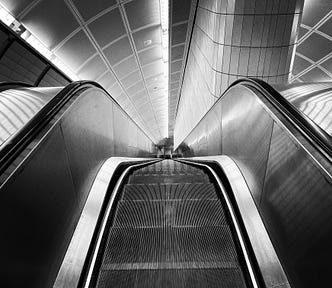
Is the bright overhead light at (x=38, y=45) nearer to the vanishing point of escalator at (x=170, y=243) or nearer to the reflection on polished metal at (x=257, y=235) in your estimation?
the vanishing point of escalator at (x=170, y=243)

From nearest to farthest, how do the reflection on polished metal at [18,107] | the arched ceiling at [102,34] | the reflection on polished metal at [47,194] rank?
the reflection on polished metal at [47,194] < the reflection on polished metal at [18,107] < the arched ceiling at [102,34]

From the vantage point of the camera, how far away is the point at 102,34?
9781mm

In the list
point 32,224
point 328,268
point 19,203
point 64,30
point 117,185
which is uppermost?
point 64,30

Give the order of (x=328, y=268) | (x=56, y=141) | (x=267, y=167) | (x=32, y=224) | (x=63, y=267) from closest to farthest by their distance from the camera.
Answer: (x=328, y=268), (x=32, y=224), (x=63, y=267), (x=56, y=141), (x=267, y=167)

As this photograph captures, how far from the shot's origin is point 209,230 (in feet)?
8.34

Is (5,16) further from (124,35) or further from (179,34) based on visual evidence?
(179,34)

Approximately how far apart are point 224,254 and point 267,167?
2.88 feet

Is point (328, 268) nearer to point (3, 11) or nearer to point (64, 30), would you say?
point (3, 11)

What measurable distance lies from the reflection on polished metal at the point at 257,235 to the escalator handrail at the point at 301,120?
85 centimetres

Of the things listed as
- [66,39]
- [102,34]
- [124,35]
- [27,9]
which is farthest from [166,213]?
[124,35]

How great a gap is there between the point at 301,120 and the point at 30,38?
319 inches

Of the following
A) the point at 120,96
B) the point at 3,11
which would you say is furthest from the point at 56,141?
the point at 120,96

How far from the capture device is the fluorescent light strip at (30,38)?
695cm

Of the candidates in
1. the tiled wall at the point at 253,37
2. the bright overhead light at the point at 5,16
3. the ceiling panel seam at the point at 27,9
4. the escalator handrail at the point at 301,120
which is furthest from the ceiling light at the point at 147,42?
the escalator handrail at the point at 301,120
